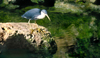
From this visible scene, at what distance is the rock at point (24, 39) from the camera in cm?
550

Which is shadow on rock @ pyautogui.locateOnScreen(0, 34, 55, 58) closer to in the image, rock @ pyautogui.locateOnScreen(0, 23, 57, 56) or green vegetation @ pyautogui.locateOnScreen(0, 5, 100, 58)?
rock @ pyautogui.locateOnScreen(0, 23, 57, 56)

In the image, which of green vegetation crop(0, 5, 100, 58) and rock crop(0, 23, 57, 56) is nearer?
rock crop(0, 23, 57, 56)

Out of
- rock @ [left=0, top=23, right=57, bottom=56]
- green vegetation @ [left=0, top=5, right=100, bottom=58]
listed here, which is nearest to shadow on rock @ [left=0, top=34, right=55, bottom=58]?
rock @ [left=0, top=23, right=57, bottom=56]

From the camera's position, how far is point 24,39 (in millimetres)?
5543

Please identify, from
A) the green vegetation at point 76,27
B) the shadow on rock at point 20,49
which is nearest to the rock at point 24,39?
the shadow on rock at point 20,49

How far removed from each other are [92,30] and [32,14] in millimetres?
2978

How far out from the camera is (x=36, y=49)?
557cm

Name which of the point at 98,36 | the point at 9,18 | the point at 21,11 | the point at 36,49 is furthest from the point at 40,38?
the point at 21,11

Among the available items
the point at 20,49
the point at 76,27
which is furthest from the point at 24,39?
the point at 76,27

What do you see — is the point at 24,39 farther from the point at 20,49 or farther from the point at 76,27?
the point at 76,27

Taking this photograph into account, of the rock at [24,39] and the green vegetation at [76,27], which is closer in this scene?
the rock at [24,39]

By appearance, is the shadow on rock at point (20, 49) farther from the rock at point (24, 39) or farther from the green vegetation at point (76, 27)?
the green vegetation at point (76, 27)

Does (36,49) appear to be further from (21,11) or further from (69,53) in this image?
(21,11)

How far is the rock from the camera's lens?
5.50 m
